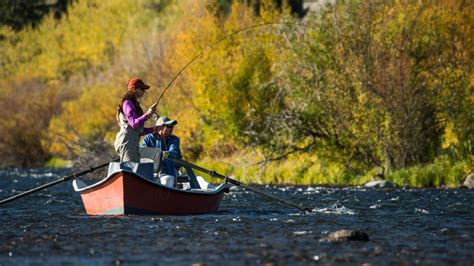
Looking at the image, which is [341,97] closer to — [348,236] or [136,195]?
[136,195]

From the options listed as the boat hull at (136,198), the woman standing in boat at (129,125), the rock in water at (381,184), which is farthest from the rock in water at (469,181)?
the woman standing in boat at (129,125)

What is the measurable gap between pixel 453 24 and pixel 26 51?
57341 millimetres

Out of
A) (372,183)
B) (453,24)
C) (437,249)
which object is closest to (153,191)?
(437,249)

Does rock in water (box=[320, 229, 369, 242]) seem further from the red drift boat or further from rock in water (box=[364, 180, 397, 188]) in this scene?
rock in water (box=[364, 180, 397, 188])

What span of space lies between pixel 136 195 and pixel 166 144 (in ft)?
5.20

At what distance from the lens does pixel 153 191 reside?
18219mm

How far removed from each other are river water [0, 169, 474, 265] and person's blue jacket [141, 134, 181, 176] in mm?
1079

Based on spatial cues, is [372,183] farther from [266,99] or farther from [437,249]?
[437,249]

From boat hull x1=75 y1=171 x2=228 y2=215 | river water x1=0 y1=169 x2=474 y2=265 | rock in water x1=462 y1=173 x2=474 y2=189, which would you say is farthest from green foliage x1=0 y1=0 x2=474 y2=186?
boat hull x1=75 y1=171 x2=228 y2=215

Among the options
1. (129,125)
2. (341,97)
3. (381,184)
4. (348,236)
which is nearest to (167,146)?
(129,125)

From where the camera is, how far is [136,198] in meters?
18.1

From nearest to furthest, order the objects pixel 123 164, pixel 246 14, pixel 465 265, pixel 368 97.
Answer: pixel 465 265 → pixel 123 164 → pixel 368 97 → pixel 246 14

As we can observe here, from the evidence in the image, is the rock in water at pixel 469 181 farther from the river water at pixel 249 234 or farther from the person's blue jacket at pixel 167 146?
the person's blue jacket at pixel 167 146

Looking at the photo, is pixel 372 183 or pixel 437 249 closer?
pixel 437 249
